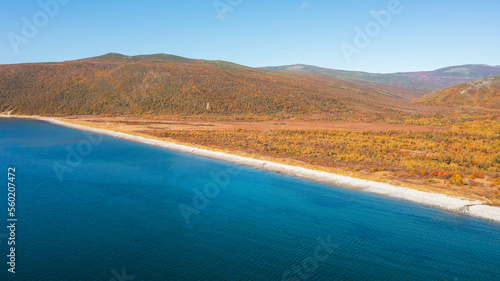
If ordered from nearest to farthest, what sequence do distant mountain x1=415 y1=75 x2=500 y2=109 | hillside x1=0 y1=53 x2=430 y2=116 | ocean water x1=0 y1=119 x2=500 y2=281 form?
ocean water x1=0 y1=119 x2=500 y2=281 < hillside x1=0 y1=53 x2=430 y2=116 < distant mountain x1=415 y1=75 x2=500 y2=109

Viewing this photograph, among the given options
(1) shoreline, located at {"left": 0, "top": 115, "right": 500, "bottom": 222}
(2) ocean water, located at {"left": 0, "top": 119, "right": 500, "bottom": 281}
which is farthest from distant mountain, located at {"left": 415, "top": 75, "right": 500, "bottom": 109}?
(2) ocean water, located at {"left": 0, "top": 119, "right": 500, "bottom": 281}

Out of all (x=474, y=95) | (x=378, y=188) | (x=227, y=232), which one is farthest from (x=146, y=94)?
(x=474, y=95)

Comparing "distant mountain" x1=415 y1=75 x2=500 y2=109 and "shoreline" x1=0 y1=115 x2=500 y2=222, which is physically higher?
"distant mountain" x1=415 y1=75 x2=500 y2=109

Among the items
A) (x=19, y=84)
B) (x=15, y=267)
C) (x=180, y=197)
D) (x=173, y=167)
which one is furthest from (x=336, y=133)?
(x=19, y=84)

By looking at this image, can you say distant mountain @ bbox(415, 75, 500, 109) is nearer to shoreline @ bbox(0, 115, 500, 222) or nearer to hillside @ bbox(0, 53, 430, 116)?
hillside @ bbox(0, 53, 430, 116)

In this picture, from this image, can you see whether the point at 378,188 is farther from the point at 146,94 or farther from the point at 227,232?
the point at 146,94
